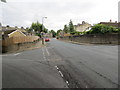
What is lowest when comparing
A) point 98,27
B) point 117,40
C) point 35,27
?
point 117,40

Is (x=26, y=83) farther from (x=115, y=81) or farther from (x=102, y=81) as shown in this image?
(x=115, y=81)

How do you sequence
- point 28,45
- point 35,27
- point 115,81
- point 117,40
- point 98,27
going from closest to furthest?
1. point 115,81
2. point 28,45
3. point 117,40
4. point 98,27
5. point 35,27

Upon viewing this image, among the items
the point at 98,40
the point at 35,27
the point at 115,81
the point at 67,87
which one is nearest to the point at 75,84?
the point at 67,87

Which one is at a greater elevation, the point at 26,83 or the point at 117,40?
the point at 117,40

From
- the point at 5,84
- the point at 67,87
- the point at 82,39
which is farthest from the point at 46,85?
the point at 82,39

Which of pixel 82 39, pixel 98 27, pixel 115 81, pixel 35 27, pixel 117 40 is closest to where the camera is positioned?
pixel 115 81

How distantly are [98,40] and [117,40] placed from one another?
420 cm

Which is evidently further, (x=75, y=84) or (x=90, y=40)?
(x=90, y=40)

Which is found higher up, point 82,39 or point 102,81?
point 82,39

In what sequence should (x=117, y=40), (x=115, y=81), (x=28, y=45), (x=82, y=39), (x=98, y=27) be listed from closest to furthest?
(x=115, y=81), (x=28, y=45), (x=117, y=40), (x=98, y=27), (x=82, y=39)

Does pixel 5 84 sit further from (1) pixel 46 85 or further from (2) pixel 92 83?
(2) pixel 92 83

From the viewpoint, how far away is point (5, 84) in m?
3.29

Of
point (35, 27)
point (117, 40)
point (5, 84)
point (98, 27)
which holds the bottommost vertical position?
point (5, 84)

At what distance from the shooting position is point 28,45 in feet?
57.9
